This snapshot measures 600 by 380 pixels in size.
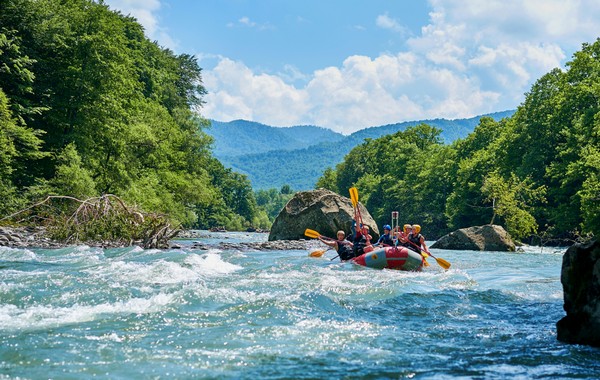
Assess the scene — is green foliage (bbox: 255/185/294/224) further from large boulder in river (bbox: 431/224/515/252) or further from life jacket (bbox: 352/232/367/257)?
life jacket (bbox: 352/232/367/257)

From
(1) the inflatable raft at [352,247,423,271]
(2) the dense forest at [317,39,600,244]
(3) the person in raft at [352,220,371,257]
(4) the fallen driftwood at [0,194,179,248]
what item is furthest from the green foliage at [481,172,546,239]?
(4) the fallen driftwood at [0,194,179,248]

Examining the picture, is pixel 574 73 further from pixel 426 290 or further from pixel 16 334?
pixel 16 334

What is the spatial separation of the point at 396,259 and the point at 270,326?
27.0ft

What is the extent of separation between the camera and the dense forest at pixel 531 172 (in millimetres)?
32688

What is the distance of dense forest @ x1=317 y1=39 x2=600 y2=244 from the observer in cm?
3269

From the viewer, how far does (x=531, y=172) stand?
39281 millimetres

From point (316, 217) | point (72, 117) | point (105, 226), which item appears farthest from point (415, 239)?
point (72, 117)

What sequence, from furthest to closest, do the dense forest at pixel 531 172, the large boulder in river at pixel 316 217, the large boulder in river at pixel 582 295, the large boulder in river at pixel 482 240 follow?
the dense forest at pixel 531 172 < the large boulder in river at pixel 316 217 < the large boulder in river at pixel 482 240 < the large boulder in river at pixel 582 295

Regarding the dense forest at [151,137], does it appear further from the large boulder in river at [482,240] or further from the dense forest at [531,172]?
the large boulder in river at [482,240]

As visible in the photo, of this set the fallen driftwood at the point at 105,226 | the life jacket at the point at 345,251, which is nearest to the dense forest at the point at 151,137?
the fallen driftwood at the point at 105,226

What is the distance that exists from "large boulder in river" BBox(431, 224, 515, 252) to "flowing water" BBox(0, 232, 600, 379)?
14733 mm

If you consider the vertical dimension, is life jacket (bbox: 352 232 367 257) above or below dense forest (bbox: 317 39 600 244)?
below

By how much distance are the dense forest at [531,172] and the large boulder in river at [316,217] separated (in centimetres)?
963

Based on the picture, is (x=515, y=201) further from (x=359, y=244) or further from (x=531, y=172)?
(x=359, y=244)
